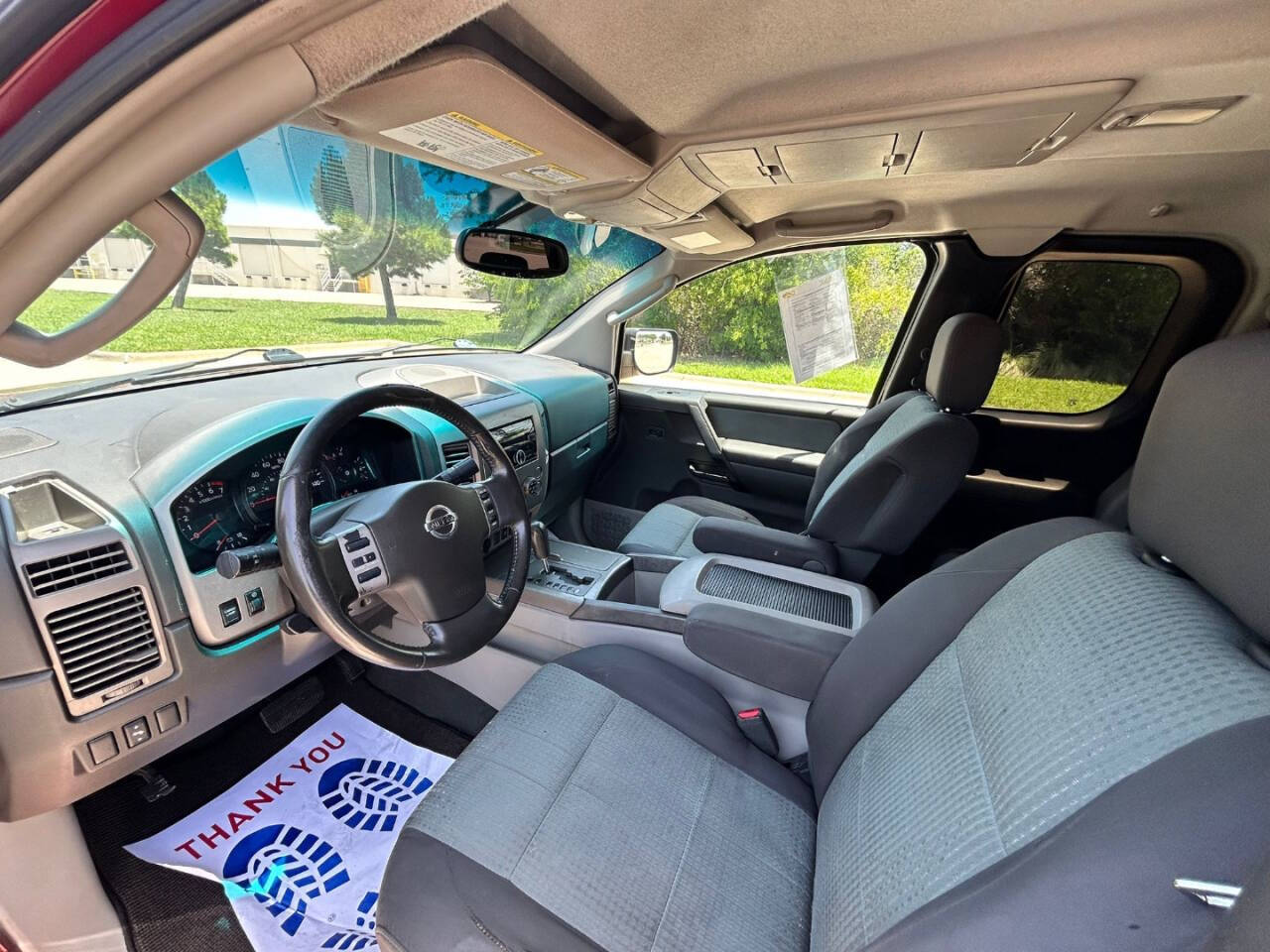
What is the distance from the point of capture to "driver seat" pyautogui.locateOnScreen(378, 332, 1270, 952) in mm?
638

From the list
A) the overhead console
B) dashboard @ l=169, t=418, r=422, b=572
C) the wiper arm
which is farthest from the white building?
the overhead console

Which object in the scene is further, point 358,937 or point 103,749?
point 358,937

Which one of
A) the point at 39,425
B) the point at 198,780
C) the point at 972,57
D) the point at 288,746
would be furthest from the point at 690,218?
the point at 198,780

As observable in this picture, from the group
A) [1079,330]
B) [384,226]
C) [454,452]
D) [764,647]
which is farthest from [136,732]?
[1079,330]

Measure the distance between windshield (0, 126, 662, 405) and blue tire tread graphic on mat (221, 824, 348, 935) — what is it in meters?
1.15

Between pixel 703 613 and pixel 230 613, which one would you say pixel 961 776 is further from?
pixel 230 613

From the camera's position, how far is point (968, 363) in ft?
6.54

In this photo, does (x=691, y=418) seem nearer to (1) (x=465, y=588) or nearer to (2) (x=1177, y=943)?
(1) (x=465, y=588)

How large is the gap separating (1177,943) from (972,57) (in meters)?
1.26

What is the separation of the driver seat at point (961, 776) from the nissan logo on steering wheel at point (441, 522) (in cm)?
39

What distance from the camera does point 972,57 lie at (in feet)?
3.57

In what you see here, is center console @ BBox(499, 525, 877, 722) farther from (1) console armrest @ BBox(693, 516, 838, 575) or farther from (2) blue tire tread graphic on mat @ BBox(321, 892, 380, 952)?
(2) blue tire tread graphic on mat @ BBox(321, 892, 380, 952)

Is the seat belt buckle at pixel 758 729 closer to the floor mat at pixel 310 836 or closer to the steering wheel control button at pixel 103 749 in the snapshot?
the floor mat at pixel 310 836

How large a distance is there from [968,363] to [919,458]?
357mm
